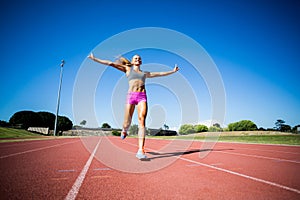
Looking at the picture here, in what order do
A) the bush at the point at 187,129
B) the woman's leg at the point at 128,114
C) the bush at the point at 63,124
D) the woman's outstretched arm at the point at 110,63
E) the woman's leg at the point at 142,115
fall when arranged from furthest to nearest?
1. the bush at the point at 187,129
2. the bush at the point at 63,124
3. the woman's outstretched arm at the point at 110,63
4. the woman's leg at the point at 128,114
5. the woman's leg at the point at 142,115

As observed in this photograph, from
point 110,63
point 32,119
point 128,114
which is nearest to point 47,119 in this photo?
point 32,119

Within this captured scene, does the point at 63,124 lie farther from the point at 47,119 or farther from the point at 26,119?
the point at 26,119

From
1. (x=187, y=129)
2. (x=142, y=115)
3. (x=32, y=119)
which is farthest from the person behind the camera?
(x=187, y=129)

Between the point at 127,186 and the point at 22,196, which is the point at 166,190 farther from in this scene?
the point at 22,196

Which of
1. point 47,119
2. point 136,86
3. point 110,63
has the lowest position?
point 136,86

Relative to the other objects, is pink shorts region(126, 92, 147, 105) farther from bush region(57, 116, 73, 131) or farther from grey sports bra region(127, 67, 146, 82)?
bush region(57, 116, 73, 131)

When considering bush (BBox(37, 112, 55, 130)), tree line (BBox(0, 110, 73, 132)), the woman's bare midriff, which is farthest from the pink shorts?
bush (BBox(37, 112, 55, 130))

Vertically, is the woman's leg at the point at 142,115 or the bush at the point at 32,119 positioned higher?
the bush at the point at 32,119

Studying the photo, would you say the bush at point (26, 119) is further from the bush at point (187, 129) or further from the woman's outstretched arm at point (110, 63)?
the woman's outstretched arm at point (110, 63)

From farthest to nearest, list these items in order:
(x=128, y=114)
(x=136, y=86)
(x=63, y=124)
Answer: (x=63, y=124) < (x=128, y=114) < (x=136, y=86)

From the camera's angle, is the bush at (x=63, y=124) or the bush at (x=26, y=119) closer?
the bush at (x=26, y=119)

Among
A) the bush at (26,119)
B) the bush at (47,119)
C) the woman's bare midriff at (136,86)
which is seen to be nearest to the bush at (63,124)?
the bush at (47,119)

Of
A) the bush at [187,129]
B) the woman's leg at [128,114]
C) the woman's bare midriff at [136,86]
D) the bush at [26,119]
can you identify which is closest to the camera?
the woman's bare midriff at [136,86]

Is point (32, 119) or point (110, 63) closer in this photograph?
point (110, 63)
